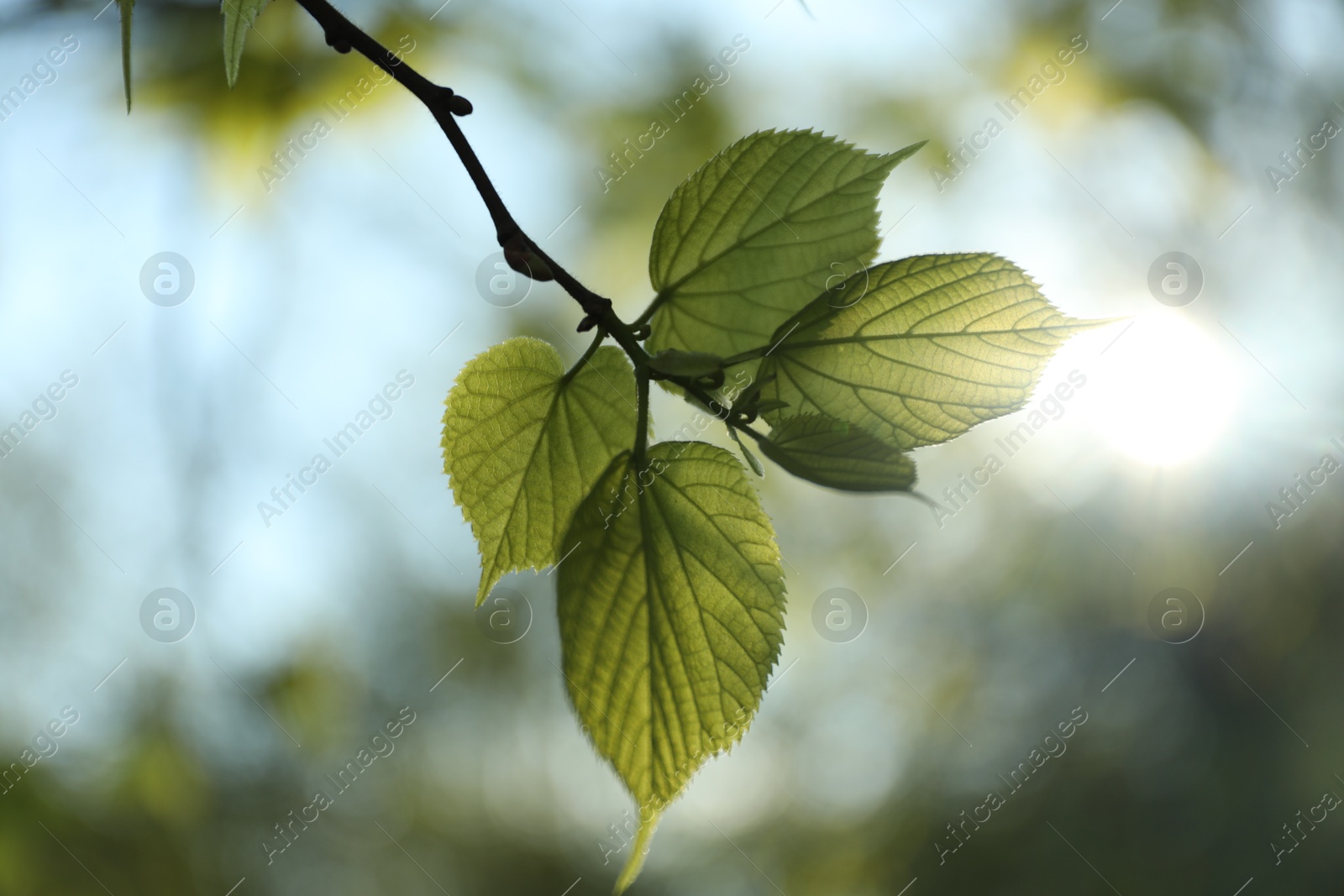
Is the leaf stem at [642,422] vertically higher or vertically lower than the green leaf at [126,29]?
lower

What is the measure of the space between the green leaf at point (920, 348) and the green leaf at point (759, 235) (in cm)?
2

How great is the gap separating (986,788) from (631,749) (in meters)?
2.00

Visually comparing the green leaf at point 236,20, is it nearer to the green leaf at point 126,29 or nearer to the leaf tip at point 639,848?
the green leaf at point 126,29

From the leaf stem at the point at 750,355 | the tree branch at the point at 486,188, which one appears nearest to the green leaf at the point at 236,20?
the tree branch at the point at 486,188

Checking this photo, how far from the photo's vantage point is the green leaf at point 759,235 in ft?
0.71

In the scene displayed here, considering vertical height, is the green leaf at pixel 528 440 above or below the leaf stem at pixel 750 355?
below

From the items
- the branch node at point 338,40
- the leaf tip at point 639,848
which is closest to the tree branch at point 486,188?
the branch node at point 338,40

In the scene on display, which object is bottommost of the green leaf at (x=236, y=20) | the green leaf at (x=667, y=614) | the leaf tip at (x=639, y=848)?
the leaf tip at (x=639, y=848)

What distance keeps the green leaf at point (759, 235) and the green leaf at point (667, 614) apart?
0.04 metres

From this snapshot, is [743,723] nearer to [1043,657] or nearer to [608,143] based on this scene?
[608,143]

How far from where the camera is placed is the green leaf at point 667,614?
0.20 metres

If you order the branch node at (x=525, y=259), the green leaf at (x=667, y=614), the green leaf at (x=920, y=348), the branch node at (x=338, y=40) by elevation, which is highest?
the branch node at (x=338, y=40)

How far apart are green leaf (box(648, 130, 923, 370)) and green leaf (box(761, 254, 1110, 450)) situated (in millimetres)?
15

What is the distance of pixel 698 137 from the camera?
1.45 metres
